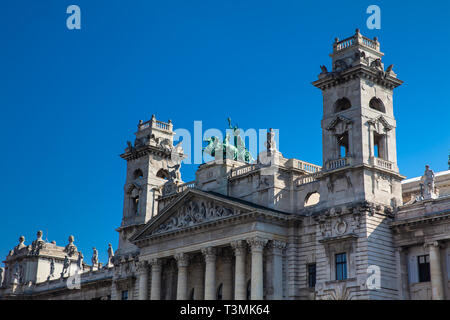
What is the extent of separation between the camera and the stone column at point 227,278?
198ft

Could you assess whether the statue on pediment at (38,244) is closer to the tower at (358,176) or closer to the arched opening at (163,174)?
the arched opening at (163,174)

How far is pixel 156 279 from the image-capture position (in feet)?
210

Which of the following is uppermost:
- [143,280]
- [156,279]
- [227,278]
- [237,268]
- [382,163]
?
[382,163]

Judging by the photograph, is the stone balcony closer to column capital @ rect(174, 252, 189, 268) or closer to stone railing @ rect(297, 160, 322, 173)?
stone railing @ rect(297, 160, 322, 173)

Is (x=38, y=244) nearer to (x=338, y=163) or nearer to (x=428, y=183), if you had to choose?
(x=338, y=163)

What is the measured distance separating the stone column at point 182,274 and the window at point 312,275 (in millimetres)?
10820

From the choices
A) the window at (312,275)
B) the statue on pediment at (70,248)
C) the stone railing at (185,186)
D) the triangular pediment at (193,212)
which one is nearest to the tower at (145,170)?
the stone railing at (185,186)

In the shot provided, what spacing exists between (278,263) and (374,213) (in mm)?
8376

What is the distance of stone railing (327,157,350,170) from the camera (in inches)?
2156

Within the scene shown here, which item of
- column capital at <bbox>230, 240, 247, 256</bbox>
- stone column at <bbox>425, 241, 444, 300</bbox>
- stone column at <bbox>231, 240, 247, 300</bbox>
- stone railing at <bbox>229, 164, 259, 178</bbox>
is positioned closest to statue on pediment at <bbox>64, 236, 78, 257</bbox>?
stone railing at <bbox>229, 164, 259, 178</bbox>

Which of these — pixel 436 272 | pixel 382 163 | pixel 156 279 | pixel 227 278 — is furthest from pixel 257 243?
pixel 436 272

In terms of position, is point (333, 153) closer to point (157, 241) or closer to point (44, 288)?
point (157, 241)

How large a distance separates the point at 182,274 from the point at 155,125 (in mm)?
20826
